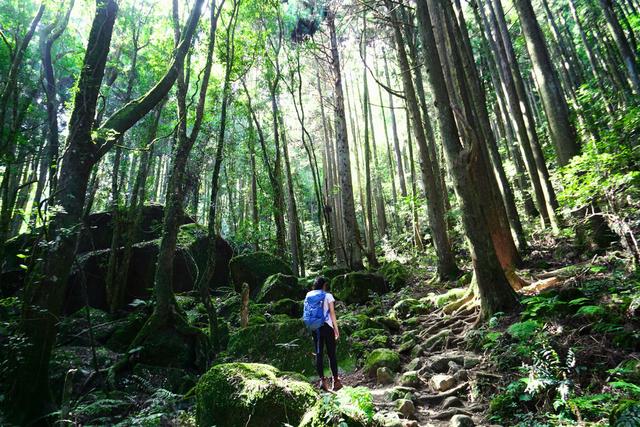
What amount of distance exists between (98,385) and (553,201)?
10.7m

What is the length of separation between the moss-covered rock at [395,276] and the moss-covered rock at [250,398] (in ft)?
26.4

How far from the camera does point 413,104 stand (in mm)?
10555

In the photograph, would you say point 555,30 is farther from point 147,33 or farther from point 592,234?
point 147,33

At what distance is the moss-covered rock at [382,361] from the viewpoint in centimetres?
557

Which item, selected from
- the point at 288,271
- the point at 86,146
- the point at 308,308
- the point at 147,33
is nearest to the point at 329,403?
the point at 308,308

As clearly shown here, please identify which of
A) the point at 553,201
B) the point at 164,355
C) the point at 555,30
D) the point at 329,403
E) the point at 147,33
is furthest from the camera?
the point at 555,30

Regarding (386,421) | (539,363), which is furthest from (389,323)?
(386,421)

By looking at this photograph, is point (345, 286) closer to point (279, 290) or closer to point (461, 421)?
point (279, 290)

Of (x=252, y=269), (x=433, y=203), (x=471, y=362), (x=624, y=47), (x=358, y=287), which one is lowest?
(x=471, y=362)

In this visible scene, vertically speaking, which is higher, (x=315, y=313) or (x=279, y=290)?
(x=279, y=290)

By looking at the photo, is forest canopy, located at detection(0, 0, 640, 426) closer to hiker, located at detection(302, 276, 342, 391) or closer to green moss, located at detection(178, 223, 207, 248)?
green moss, located at detection(178, 223, 207, 248)

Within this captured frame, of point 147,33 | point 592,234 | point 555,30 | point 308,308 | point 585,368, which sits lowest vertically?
point 585,368

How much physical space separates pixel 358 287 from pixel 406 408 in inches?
260

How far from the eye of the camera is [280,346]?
6.80 metres
